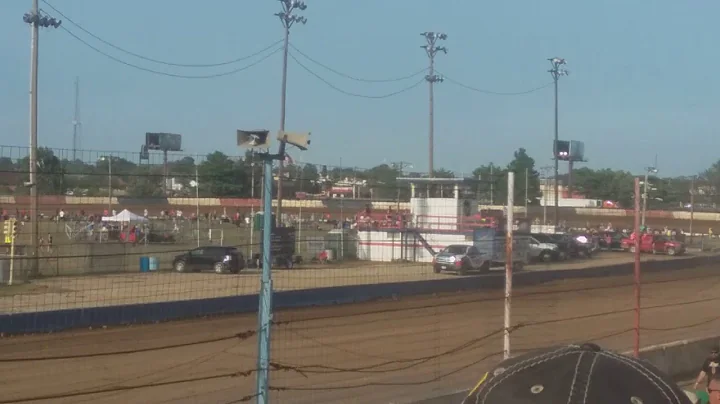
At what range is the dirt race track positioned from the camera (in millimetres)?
12438

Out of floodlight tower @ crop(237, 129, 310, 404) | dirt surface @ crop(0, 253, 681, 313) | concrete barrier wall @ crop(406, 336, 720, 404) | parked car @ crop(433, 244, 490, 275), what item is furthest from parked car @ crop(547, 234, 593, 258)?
floodlight tower @ crop(237, 129, 310, 404)

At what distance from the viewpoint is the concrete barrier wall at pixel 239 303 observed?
64.0 ft

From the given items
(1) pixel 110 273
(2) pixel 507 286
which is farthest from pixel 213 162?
(1) pixel 110 273

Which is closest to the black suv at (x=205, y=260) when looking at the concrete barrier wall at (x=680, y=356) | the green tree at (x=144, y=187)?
the green tree at (x=144, y=187)

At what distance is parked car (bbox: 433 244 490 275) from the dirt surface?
104cm

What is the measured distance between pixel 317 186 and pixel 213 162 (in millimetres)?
1997

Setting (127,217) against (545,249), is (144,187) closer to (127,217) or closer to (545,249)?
(127,217)

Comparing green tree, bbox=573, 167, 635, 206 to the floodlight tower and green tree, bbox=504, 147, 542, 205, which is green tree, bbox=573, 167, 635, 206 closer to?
green tree, bbox=504, 147, 542, 205

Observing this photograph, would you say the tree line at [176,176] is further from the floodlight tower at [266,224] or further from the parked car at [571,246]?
the parked car at [571,246]

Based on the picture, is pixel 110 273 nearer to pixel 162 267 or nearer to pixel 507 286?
pixel 162 267

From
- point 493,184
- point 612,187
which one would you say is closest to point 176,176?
point 493,184

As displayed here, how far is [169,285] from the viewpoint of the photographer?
29.2 meters

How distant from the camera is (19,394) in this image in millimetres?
12859

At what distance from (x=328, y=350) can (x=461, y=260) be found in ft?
57.6
